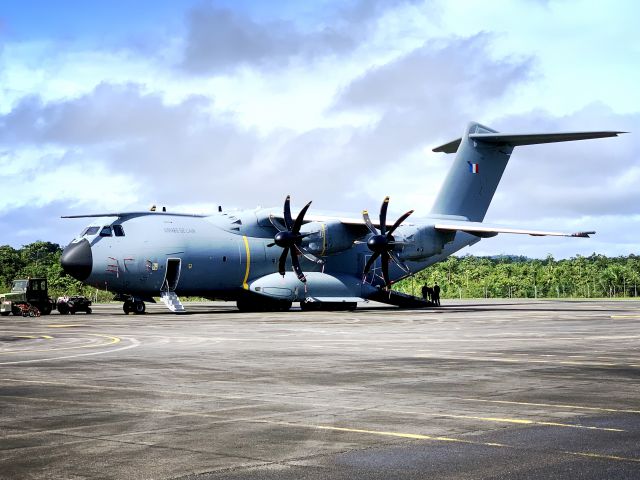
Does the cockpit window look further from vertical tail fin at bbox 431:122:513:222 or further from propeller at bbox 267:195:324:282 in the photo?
vertical tail fin at bbox 431:122:513:222

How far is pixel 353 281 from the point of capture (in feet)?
178

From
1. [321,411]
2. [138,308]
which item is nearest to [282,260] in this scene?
[138,308]

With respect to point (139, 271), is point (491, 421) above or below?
below

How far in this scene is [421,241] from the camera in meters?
53.4

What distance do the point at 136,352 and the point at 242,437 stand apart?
12.7 metres

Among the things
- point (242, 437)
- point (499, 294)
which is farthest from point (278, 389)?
point (499, 294)

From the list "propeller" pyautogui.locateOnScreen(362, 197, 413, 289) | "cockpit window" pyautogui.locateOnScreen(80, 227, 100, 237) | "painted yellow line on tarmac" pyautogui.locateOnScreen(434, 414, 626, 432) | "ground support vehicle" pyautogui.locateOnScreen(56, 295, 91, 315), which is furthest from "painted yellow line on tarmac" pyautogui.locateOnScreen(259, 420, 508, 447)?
"ground support vehicle" pyautogui.locateOnScreen(56, 295, 91, 315)

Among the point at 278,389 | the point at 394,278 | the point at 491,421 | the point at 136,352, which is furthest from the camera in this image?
the point at 394,278

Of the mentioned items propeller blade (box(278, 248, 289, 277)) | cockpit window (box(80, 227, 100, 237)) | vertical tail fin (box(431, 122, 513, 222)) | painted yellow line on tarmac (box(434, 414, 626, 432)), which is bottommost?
painted yellow line on tarmac (box(434, 414, 626, 432))

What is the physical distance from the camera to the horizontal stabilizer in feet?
165

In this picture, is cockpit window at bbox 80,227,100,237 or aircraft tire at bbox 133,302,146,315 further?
aircraft tire at bbox 133,302,146,315

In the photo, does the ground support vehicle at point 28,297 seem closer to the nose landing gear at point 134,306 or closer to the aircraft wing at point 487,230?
the nose landing gear at point 134,306

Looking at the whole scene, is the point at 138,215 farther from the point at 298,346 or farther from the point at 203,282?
the point at 298,346

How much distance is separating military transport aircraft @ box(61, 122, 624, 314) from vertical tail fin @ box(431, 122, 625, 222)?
0.07m
